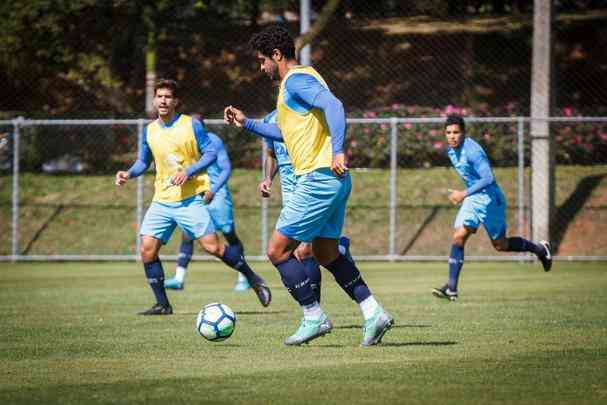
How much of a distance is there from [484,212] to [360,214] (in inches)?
334

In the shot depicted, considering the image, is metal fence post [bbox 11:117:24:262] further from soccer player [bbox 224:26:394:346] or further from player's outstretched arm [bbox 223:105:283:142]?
soccer player [bbox 224:26:394:346]

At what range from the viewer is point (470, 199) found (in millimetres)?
12797

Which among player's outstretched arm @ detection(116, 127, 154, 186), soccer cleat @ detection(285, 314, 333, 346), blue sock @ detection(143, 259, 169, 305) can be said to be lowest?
soccer cleat @ detection(285, 314, 333, 346)

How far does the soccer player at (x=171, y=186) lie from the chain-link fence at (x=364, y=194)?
25.2 feet

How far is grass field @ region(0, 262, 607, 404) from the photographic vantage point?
236 inches

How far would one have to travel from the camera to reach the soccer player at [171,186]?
10.7 meters

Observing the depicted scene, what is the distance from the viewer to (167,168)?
1097 centimetres

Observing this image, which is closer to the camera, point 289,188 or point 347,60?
point 289,188

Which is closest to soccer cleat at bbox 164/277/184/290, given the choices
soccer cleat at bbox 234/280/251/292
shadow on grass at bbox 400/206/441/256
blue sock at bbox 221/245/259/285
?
soccer cleat at bbox 234/280/251/292

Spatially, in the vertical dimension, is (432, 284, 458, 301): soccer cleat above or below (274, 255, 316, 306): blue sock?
below

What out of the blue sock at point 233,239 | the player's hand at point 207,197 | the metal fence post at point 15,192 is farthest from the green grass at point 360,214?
the player's hand at point 207,197

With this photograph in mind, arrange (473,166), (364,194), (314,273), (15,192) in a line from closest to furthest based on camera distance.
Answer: (314,273) → (473,166) → (15,192) → (364,194)

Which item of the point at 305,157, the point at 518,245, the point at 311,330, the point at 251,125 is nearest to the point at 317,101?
the point at 305,157

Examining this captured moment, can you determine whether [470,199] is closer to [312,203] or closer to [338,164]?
[312,203]
